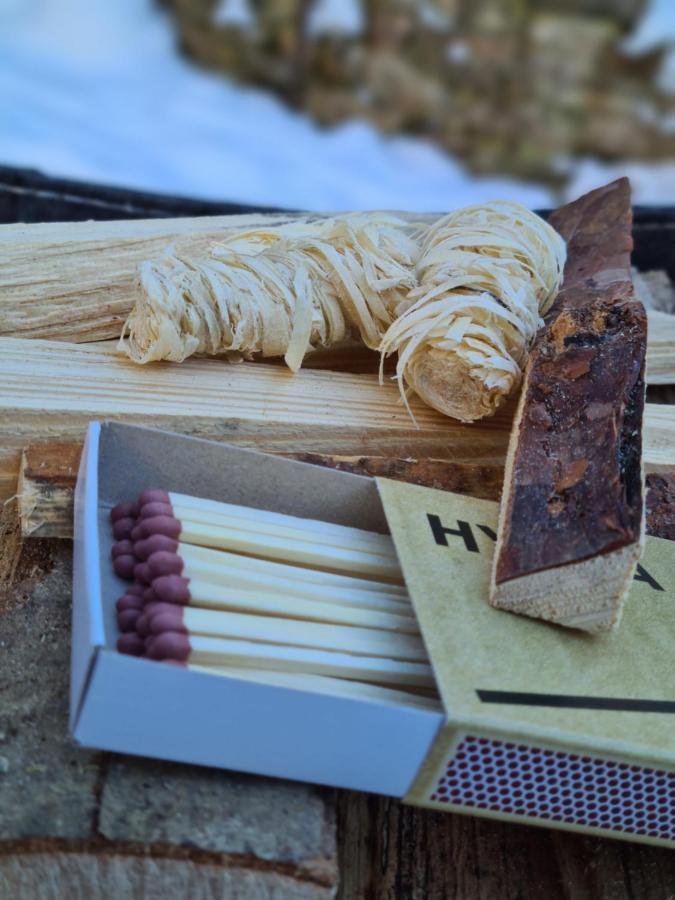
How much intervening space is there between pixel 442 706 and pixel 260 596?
157 millimetres

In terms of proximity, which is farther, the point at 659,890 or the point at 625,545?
the point at 659,890

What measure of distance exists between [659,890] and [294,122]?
1.69 meters

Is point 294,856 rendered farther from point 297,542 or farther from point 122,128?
point 122,128

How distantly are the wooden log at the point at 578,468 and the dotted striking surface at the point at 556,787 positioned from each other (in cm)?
11

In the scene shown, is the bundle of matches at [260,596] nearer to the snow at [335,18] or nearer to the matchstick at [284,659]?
the matchstick at [284,659]

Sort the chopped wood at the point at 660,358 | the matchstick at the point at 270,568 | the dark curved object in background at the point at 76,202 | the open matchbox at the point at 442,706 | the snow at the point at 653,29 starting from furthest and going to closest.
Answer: the snow at the point at 653,29 → the dark curved object in background at the point at 76,202 → the chopped wood at the point at 660,358 → the matchstick at the point at 270,568 → the open matchbox at the point at 442,706

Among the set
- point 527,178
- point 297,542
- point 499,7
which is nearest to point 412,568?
point 297,542

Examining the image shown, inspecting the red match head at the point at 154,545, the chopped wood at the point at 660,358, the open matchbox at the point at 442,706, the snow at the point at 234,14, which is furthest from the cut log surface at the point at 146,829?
the snow at the point at 234,14

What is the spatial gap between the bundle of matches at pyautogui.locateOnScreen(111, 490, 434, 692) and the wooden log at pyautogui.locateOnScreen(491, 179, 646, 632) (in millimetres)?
97

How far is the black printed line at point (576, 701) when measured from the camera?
61 cm

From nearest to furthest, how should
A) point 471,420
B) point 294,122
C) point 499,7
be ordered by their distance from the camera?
point 471,420 < point 499,7 < point 294,122

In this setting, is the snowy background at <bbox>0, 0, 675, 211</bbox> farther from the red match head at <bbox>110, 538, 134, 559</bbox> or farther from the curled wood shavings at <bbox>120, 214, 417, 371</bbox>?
the red match head at <bbox>110, 538, 134, 559</bbox>

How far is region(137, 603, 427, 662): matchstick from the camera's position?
63 centimetres

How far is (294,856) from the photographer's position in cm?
61
